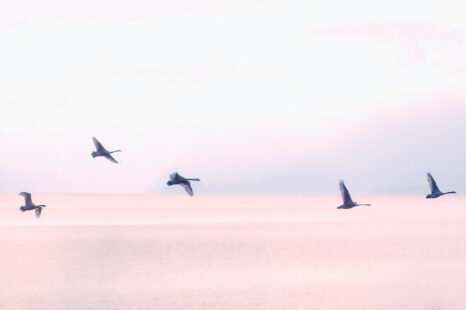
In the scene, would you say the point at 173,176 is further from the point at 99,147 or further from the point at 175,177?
the point at 99,147

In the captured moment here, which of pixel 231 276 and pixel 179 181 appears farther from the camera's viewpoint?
pixel 231 276

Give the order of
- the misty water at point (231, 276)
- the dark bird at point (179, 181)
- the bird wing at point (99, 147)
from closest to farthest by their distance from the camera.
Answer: the dark bird at point (179, 181), the bird wing at point (99, 147), the misty water at point (231, 276)

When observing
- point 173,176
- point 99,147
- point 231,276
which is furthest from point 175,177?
point 231,276

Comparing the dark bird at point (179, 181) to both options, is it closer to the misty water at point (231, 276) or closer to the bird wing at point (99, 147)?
the bird wing at point (99, 147)

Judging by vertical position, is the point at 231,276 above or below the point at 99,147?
below

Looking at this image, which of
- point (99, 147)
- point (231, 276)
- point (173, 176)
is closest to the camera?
point (173, 176)

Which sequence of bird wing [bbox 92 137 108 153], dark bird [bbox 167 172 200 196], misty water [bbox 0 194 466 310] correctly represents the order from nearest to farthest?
1. dark bird [bbox 167 172 200 196]
2. bird wing [bbox 92 137 108 153]
3. misty water [bbox 0 194 466 310]

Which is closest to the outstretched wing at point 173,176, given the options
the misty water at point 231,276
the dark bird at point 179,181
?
the dark bird at point 179,181

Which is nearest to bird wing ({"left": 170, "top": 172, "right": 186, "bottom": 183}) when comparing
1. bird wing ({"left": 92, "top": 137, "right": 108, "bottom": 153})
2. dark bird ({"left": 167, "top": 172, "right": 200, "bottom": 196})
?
dark bird ({"left": 167, "top": 172, "right": 200, "bottom": 196})

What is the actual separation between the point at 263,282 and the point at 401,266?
108ft

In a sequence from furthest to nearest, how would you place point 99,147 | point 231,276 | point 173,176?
point 231,276
point 99,147
point 173,176

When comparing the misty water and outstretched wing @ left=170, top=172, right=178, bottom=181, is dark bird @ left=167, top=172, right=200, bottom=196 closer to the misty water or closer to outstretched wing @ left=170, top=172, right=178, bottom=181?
outstretched wing @ left=170, top=172, right=178, bottom=181

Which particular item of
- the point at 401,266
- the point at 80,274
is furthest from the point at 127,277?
the point at 401,266

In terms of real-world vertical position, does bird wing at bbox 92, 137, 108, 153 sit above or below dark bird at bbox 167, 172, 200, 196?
above
